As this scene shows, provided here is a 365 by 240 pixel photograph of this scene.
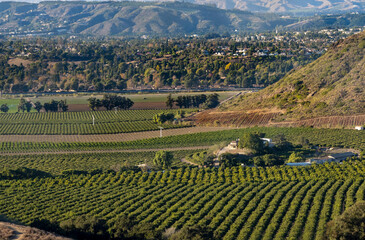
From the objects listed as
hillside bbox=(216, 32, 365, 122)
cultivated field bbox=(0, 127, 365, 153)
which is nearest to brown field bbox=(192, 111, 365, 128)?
hillside bbox=(216, 32, 365, 122)

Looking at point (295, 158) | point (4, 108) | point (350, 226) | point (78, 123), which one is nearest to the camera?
point (350, 226)

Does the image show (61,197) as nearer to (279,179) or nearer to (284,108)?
Result: (279,179)

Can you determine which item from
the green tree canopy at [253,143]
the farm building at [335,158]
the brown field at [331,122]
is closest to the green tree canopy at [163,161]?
the green tree canopy at [253,143]

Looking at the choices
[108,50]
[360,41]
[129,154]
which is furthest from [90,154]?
[108,50]

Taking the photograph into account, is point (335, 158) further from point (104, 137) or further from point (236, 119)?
point (104, 137)

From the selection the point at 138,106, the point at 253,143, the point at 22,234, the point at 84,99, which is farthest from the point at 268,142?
the point at 84,99

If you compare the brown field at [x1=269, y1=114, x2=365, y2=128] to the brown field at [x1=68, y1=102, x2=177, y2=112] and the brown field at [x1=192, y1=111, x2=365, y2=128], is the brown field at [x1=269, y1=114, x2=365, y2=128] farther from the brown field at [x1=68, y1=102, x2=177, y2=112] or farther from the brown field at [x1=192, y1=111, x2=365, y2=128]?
the brown field at [x1=68, y1=102, x2=177, y2=112]

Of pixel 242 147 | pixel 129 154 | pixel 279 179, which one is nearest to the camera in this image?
pixel 279 179
